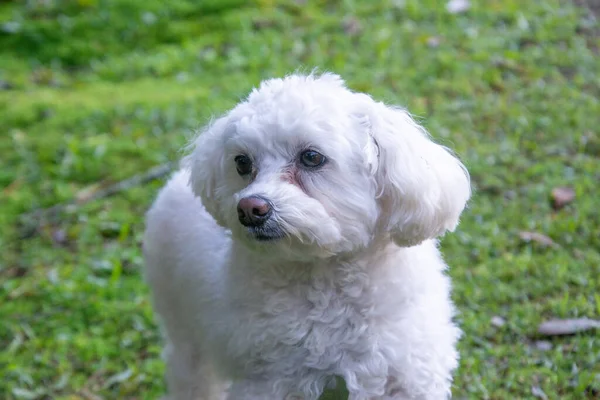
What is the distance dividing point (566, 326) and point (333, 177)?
1609mm

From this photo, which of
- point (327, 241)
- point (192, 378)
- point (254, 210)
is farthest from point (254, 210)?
point (192, 378)

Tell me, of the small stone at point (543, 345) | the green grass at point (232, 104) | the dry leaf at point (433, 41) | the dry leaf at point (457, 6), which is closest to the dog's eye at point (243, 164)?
→ the green grass at point (232, 104)

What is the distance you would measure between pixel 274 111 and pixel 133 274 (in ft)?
7.53

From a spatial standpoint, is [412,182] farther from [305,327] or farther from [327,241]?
[305,327]

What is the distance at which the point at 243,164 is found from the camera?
255 cm

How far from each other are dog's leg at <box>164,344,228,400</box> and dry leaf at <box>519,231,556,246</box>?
1.77 metres

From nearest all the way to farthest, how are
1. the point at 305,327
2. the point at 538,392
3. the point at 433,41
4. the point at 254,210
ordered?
the point at 254,210 → the point at 305,327 → the point at 538,392 → the point at 433,41

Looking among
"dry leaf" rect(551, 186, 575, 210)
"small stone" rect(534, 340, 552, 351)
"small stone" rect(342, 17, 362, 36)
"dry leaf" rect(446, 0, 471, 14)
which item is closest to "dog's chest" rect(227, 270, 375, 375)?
"small stone" rect(534, 340, 552, 351)

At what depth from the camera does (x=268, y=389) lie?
2.50 metres

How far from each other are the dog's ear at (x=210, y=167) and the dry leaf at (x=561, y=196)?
7.51 feet

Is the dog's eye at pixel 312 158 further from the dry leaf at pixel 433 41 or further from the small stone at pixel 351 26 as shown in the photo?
the small stone at pixel 351 26

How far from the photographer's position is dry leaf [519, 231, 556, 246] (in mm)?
4016

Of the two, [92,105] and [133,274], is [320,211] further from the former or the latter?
[92,105]

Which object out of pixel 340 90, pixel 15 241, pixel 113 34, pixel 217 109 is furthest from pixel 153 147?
pixel 340 90
